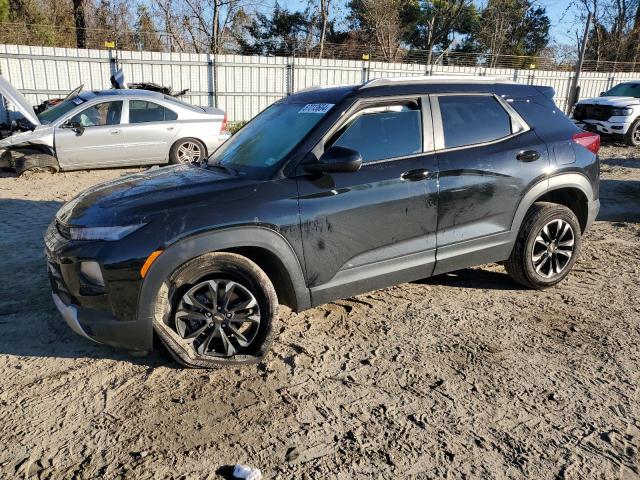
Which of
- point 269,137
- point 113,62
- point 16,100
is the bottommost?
point 269,137

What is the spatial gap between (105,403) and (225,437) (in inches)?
32.7

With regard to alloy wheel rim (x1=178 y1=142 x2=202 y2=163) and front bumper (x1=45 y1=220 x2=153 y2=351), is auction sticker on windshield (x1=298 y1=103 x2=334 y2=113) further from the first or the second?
alloy wheel rim (x1=178 y1=142 x2=202 y2=163)

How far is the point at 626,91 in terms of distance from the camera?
15484 millimetres

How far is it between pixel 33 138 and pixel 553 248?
8668 mm

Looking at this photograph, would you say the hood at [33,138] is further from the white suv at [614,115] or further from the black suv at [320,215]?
the white suv at [614,115]

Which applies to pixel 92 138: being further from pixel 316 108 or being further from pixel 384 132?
pixel 384 132

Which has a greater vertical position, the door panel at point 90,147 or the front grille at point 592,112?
the front grille at point 592,112

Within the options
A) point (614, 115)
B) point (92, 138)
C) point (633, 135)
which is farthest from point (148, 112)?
point (633, 135)

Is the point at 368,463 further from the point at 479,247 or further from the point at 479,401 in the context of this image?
the point at 479,247

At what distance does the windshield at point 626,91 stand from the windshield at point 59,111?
14.6m

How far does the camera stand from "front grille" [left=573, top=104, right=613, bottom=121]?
565 inches

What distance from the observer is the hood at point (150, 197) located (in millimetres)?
3195

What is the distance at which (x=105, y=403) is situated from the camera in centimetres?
312

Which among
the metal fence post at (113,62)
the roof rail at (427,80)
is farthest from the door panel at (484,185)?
the metal fence post at (113,62)
